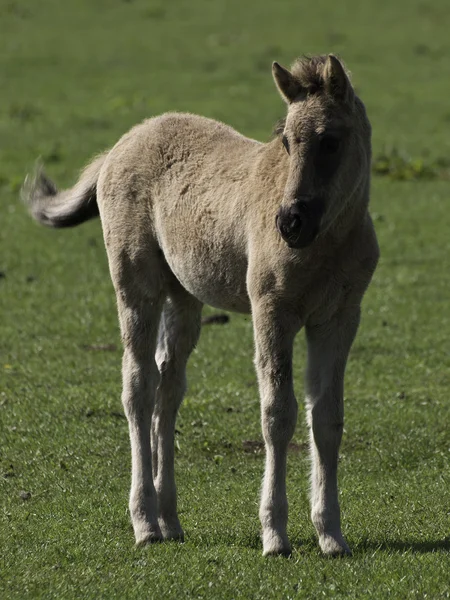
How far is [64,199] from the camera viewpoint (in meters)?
8.59

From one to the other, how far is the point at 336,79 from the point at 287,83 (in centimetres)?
29

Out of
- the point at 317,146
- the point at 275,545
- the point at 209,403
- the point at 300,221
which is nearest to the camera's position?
the point at 300,221

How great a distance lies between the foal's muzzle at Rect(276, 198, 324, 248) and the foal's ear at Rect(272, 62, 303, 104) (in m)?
0.65

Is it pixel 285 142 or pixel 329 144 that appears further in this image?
pixel 285 142

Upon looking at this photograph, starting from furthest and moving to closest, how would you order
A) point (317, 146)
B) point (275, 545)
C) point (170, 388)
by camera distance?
point (170, 388), point (275, 545), point (317, 146)

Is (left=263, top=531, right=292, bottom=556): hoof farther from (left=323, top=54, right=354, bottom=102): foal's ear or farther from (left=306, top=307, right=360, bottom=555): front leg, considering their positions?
(left=323, top=54, right=354, bottom=102): foal's ear

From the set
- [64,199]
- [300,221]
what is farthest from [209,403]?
[300,221]

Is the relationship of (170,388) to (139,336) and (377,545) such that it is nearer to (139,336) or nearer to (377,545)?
(139,336)

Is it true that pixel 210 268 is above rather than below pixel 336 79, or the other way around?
below

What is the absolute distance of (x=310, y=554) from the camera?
6824 millimetres

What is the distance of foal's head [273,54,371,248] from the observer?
247 inches

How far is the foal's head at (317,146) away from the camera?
6281 millimetres

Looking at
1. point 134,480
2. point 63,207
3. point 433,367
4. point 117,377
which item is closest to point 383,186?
point 433,367

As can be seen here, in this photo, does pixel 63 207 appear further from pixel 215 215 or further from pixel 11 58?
pixel 11 58
